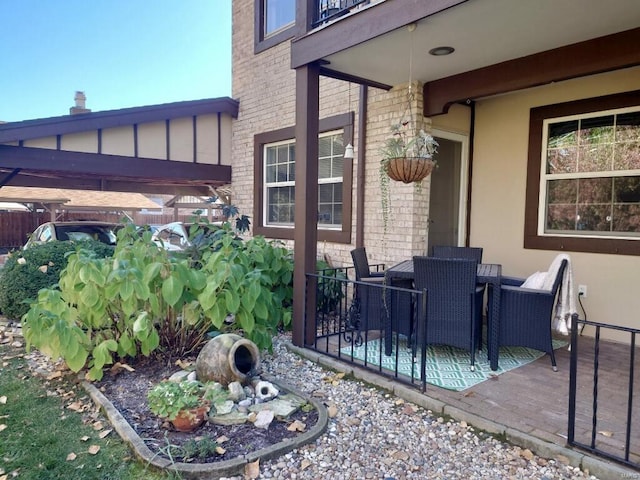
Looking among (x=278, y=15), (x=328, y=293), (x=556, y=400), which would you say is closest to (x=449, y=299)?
(x=556, y=400)

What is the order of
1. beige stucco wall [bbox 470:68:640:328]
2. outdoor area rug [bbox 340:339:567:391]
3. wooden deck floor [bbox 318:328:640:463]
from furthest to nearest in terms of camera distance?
Result: beige stucco wall [bbox 470:68:640:328] → outdoor area rug [bbox 340:339:567:391] → wooden deck floor [bbox 318:328:640:463]

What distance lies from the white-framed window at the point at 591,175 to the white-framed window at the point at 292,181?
254cm

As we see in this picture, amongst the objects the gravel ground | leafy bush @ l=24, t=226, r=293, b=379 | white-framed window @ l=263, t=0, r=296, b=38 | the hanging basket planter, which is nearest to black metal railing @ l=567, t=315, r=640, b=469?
the gravel ground

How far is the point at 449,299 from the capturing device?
3.72 meters

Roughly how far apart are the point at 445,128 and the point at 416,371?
3086mm

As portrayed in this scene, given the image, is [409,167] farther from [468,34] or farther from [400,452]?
[400,452]

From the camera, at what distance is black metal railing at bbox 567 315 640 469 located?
94.7 inches

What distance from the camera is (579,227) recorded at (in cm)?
488

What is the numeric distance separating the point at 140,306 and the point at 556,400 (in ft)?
10.8

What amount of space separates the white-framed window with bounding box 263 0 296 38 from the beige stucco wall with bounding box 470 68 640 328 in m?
3.38

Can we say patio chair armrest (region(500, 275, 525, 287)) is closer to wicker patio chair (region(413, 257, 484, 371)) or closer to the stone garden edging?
wicker patio chair (region(413, 257, 484, 371))

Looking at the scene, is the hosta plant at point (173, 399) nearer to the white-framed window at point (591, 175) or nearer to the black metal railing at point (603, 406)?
the black metal railing at point (603, 406)

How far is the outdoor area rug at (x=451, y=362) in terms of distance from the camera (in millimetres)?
3545

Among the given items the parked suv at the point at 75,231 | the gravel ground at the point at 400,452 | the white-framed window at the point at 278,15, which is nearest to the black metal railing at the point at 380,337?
the gravel ground at the point at 400,452
